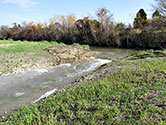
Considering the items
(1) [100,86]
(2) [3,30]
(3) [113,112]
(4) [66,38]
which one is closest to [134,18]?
(4) [66,38]

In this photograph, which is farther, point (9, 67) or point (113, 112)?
point (9, 67)

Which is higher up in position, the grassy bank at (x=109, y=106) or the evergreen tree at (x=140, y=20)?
the evergreen tree at (x=140, y=20)

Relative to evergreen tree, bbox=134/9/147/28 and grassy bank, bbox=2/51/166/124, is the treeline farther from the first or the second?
grassy bank, bbox=2/51/166/124

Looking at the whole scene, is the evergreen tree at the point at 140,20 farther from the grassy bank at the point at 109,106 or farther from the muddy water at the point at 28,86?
the grassy bank at the point at 109,106

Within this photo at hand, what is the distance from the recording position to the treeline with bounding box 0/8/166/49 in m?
21.8

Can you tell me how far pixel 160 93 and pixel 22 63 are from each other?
1041 cm

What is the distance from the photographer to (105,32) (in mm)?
27578

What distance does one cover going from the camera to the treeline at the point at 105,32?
71.5 ft

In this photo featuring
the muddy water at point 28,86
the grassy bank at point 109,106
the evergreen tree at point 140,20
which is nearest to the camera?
the grassy bank at point 109,106

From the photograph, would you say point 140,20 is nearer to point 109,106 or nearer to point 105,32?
point 105,32

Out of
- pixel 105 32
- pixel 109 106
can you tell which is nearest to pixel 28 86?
pixel 109 106

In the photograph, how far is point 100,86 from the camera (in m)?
5.70

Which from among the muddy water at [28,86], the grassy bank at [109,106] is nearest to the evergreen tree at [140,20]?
the muddy water at [28,86]

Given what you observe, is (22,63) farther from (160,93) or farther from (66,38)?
(66,38)
